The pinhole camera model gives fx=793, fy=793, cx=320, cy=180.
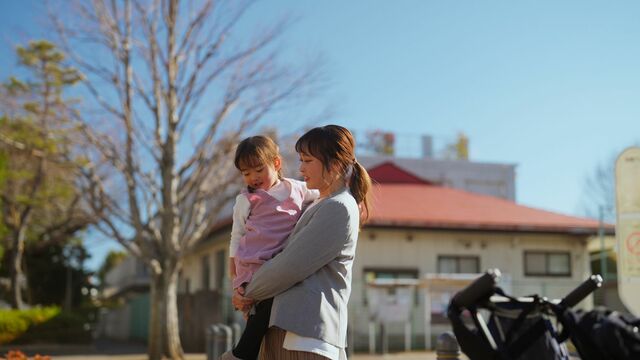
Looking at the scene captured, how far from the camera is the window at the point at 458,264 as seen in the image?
946 inches

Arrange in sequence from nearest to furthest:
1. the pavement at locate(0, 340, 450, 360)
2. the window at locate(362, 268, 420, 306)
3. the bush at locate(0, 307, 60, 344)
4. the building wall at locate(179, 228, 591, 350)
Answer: the pavement at locate(0, 340, 450, 360) → the building wall at locate(179, 228, 591, 350) → the window at locate(362, 268, 420, 306) → the bush at locate(0, 307, 60, 344)

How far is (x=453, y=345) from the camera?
632cm

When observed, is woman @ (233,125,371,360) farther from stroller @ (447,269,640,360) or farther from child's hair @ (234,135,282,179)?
stroller @ (447,269,640,360)

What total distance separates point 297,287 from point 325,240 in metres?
0.22

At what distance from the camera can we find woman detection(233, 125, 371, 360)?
3184 millimetres

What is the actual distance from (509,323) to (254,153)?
4.53 ft

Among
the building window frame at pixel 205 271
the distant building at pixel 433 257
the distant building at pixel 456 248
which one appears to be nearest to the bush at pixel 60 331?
the distant building at pixel 433 257

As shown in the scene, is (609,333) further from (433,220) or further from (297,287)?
(433,220)

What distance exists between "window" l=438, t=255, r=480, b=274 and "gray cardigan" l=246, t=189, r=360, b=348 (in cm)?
2104

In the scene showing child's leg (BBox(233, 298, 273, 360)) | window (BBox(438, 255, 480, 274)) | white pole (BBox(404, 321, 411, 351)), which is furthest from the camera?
window (BBox(438, 255, 480, 274))

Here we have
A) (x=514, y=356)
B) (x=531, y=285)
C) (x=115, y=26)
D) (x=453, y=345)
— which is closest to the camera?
(x=514, y=356)

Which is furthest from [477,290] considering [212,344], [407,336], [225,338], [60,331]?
[60,331]

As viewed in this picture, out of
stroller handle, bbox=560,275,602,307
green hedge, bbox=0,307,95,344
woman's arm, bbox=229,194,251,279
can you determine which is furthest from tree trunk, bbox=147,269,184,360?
stroller handle, bbox=560,275,602,307

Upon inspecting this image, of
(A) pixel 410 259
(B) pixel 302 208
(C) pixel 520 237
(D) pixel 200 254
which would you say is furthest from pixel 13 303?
(B) pixel 302 208
